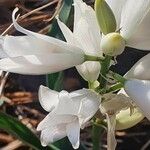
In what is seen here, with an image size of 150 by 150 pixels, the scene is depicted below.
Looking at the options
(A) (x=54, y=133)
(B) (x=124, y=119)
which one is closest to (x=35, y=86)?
(B) (x=124, y=119)

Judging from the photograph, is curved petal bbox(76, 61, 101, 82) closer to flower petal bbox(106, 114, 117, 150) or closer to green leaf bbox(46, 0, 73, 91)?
flower petal bbox(106, 114, 117, 150)

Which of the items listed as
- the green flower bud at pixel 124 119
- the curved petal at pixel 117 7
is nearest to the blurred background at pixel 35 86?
the green flower bud at pixel 124 119

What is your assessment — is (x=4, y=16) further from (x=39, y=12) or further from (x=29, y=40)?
(x=29, y=40)

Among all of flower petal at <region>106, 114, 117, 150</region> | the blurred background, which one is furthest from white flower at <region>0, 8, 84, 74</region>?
the blurred background

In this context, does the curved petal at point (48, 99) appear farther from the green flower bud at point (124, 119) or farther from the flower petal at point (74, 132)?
the green flower bud at point (124, 119)

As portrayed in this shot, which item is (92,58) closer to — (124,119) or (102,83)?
(102,83)

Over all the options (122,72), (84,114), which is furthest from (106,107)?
(122,72)

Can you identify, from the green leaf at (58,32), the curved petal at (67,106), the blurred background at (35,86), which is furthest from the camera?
the blurred background at (35,86)
